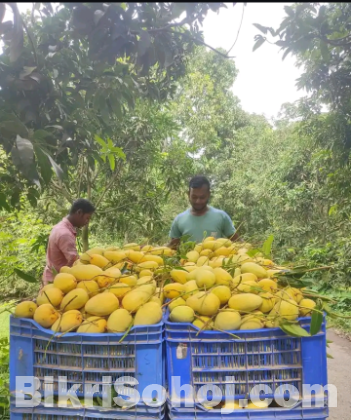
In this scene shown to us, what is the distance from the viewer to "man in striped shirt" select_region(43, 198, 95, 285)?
264 cm

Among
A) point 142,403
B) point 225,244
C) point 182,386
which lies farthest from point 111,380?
point 225,244

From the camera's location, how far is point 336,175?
165 inches

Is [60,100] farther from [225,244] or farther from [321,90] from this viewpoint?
[321,90]

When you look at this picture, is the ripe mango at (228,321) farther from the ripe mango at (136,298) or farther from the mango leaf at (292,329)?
the ripe mango at (136,298)

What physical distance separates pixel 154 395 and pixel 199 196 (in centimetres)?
176

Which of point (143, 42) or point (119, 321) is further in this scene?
point (143, 42)

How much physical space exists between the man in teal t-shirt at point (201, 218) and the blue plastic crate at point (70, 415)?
1626 millimetres

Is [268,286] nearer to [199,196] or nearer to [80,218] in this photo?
[199,196]

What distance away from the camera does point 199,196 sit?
2.75 m

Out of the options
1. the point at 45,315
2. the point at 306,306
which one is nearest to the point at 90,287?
the point at 45,315

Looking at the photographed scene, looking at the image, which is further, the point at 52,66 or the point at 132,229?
the point at 132,229

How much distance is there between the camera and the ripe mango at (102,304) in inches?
49.1

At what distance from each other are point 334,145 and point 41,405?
387cm

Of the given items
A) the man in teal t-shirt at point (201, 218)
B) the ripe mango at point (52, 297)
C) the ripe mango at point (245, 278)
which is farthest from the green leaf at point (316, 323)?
the man in teal t-shirt at point (201, 218)
